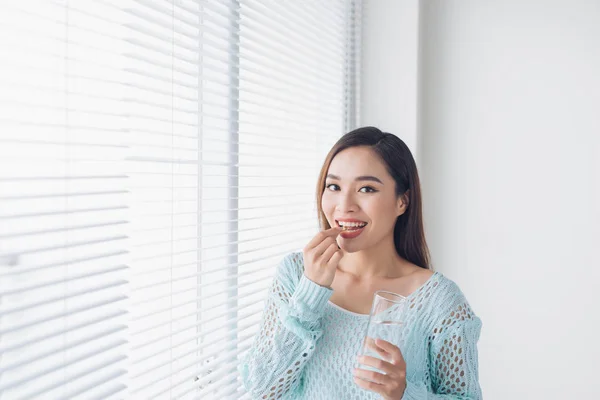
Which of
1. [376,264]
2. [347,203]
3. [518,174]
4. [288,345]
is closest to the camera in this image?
[288,345]

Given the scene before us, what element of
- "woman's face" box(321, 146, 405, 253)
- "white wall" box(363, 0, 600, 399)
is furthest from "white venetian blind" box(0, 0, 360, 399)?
"white wall" box(363, 0, 600, 399)

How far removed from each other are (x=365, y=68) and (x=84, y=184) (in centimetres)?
148

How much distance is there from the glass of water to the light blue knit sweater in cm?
23

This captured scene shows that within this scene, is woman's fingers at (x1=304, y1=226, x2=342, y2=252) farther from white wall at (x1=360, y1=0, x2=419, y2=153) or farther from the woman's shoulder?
white wall at (x1=360, y1=0, x2=419, y2=153)

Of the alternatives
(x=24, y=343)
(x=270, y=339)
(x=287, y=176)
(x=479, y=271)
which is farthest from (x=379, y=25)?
(x=24, y=343)

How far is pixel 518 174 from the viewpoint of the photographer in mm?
2205

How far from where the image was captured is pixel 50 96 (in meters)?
1.17

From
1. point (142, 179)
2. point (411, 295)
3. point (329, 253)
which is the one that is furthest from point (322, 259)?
point (142, 179)

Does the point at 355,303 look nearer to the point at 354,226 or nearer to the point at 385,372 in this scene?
the point at 354,226

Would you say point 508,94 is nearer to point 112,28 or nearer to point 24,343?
point 112,28

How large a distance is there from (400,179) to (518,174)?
91cm

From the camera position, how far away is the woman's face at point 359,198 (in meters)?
1.43

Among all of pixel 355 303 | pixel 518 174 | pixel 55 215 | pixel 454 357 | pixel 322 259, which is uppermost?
pixel 518 174

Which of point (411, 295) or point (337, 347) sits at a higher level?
point (411, 295)
